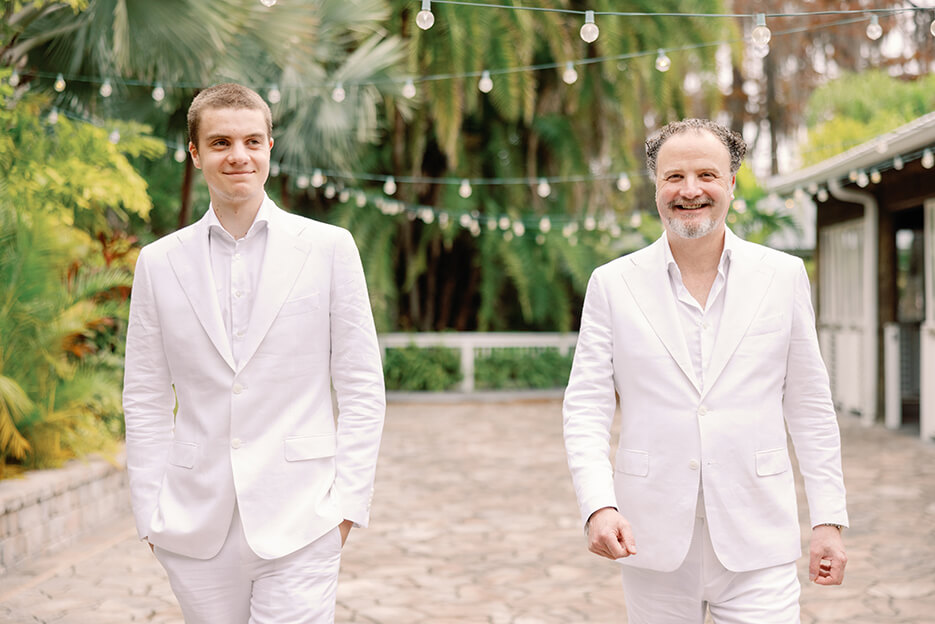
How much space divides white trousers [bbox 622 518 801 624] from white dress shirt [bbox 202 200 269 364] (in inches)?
43.8

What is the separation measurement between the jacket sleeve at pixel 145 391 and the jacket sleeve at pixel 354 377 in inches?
16.4

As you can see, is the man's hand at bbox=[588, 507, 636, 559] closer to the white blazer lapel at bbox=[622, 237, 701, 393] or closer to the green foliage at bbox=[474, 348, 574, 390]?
the white blazer lapel at bbox=[622, 237, 701, 393]

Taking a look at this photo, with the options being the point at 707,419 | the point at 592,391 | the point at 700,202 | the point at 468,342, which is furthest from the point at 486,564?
the point at 468,342

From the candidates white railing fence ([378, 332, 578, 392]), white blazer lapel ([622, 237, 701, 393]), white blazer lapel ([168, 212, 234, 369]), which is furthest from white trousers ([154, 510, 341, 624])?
white railing fence ([378, 332, 578, 392])

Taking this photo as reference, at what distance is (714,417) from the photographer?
223 cm

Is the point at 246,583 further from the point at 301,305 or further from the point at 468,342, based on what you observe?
the point at 468,342

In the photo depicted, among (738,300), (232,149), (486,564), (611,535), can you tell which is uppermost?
(232,149)

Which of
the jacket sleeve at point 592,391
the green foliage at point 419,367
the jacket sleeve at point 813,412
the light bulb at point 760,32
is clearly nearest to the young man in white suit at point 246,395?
the jacket sleeve at point 592,391

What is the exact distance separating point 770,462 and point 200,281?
1.39 meters

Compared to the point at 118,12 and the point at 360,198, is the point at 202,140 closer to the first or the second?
the point at 118,12

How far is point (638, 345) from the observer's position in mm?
2293

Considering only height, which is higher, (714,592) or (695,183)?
(695,183)

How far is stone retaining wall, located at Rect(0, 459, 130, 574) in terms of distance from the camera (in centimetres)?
526

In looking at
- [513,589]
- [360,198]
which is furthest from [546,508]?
[360,198]
